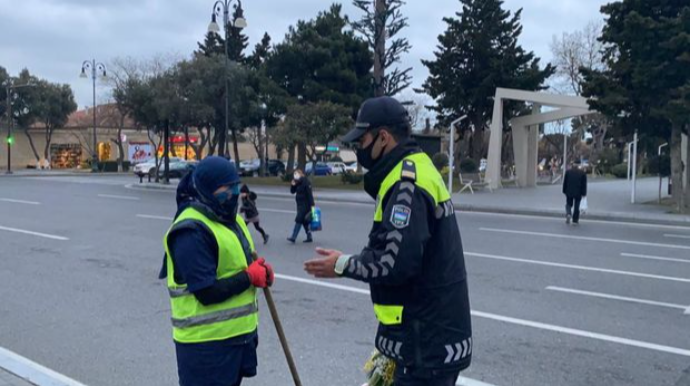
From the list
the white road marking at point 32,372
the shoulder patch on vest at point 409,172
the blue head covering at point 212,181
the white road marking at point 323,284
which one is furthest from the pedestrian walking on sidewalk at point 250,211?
the shoulder patch on vest at point 409,172

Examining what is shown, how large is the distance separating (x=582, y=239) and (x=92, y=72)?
149 feet

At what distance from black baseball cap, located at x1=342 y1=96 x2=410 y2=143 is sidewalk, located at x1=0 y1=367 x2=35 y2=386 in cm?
361

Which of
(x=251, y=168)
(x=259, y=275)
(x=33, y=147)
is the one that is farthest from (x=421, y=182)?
(x=33, y=147)

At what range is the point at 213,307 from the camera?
325 centimetres

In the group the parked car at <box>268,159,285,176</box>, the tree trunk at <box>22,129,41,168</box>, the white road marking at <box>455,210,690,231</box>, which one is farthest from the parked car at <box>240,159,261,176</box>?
the white road marking at <box>455,210,690,231</box>

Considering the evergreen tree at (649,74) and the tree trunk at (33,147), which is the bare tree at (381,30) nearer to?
the evergreen tree at (649,74)

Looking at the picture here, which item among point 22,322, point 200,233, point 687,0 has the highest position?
point 687,0

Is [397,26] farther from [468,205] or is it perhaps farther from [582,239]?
[582,239]

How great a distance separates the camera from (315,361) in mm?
5555

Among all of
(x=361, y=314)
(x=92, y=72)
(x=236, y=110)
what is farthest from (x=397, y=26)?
(x=92, y=72)

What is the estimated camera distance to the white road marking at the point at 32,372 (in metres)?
4.98

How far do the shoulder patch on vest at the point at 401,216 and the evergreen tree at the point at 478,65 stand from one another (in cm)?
3982

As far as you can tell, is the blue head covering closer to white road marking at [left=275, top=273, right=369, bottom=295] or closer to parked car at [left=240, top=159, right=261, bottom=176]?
white road marking at [left=275, top=273, right=369, bottom=295]

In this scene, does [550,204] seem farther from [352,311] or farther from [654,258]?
[352,311]
